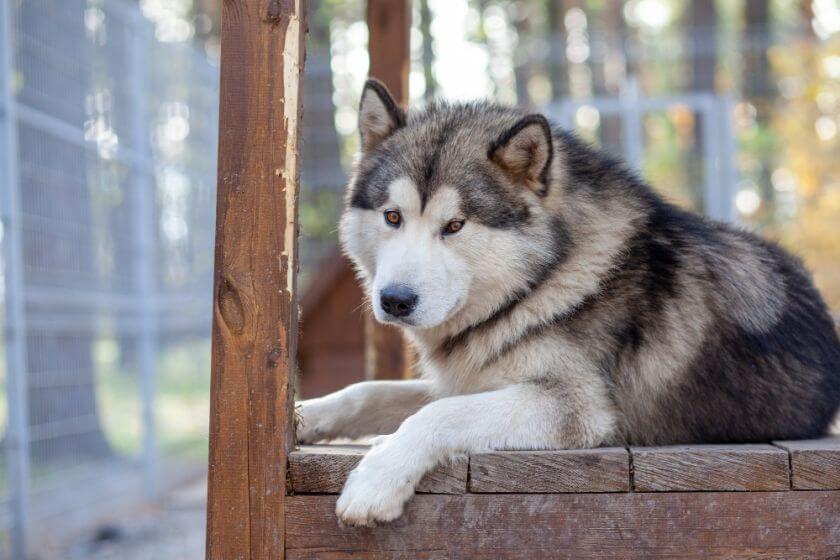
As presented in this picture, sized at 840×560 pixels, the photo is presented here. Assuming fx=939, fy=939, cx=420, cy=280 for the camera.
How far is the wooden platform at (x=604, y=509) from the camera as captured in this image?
257 cm

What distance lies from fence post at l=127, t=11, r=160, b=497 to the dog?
4304 mm

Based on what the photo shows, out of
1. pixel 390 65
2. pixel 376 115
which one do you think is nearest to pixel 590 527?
pixel 376 115

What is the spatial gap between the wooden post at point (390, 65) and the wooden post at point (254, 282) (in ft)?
8.50

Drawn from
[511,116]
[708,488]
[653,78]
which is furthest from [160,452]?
[653,78]

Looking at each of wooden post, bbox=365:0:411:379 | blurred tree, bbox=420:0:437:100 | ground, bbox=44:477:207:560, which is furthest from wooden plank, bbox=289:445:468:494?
blurred tree, bbox=420:0:437:100

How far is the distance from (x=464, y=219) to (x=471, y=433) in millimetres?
725

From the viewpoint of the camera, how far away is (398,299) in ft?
9.21

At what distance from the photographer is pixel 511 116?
3.35 meters

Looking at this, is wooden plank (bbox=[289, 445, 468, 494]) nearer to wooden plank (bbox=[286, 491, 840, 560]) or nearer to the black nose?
wooden plank (bbox=[286, 491, 840, 560])

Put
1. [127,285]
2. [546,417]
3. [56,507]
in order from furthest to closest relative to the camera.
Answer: [127,285]
[56,507]
[546,417]

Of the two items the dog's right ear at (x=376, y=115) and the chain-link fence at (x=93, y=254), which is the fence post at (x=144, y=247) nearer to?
the chain-link fence at (x=93, y=254)

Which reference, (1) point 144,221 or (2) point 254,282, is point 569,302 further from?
(1) point 144,221

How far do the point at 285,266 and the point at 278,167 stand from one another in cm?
27

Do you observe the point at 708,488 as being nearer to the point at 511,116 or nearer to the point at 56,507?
the point at 511,116
